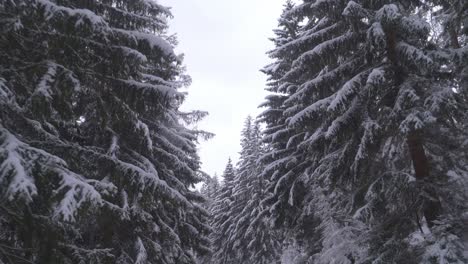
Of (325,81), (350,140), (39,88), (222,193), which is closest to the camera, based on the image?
(39,88)

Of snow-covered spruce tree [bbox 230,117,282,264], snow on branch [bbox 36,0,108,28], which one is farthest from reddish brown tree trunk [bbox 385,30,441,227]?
snow-covered spruce tree [bbox 230,117,282,264]

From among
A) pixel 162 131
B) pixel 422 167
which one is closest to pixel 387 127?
pixel 422 167

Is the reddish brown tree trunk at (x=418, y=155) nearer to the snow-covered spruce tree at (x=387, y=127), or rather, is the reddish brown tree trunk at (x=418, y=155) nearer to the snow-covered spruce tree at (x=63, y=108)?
the snow-covered spruce tree at (x=387, y=127)

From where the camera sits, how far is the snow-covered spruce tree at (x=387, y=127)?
28.9ft

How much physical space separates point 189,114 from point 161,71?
505cm

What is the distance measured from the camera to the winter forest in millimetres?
5957

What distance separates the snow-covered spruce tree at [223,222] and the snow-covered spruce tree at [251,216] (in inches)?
52.4

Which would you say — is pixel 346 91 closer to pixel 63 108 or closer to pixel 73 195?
pixel 63 108

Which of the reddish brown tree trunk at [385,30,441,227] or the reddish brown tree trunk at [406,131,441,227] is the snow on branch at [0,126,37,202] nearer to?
the reddish brown tree trunk at [385,30,441,227]

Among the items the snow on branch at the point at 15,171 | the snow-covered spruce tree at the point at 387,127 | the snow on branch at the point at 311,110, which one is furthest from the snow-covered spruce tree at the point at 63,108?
the snow-covered spruce tree at the point at 387,127

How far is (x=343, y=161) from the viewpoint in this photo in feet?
34.6

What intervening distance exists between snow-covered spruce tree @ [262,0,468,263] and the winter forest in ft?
0.14

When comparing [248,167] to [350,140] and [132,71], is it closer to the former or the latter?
[350,140]

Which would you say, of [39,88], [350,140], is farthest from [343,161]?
[39,88]
